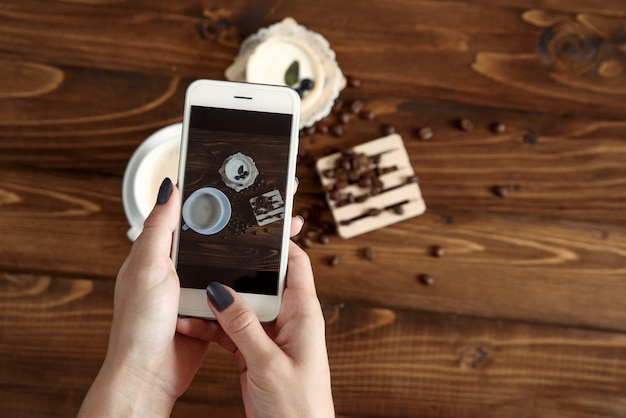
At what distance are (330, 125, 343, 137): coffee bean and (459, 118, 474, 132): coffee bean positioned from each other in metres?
0.23

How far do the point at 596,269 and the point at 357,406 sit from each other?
0.54 metres

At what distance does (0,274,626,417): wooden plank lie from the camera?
1.10 meters

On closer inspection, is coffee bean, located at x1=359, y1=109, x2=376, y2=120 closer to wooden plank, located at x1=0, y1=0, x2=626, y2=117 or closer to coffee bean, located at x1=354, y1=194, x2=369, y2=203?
wooden plank, located at x1=0, y1=0, x2=626, y2=117

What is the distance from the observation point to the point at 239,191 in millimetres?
849

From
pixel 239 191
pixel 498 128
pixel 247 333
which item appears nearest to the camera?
pixel 247 333

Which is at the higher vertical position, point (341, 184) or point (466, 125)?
point (466, 125)

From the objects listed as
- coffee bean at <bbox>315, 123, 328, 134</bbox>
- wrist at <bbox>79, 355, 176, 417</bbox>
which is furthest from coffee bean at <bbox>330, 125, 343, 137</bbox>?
wrist at <bbox>79, 355, 176, 417</bbox>

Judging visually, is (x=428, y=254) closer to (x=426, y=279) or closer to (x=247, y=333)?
(x=426, y=279)

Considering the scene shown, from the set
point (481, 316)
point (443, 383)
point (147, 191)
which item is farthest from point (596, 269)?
point (147, 191)

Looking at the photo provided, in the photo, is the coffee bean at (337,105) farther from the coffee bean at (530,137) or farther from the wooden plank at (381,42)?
the coffee bean at (530,137)

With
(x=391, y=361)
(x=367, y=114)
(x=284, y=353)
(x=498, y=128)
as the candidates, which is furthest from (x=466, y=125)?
(x=284, y=353)

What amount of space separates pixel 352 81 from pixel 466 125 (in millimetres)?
237

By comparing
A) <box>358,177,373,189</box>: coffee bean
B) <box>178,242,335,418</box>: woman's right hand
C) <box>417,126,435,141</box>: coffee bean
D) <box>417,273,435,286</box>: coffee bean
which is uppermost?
<box>417,126,435,141</box>: coffee bean

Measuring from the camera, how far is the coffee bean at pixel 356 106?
111cm
